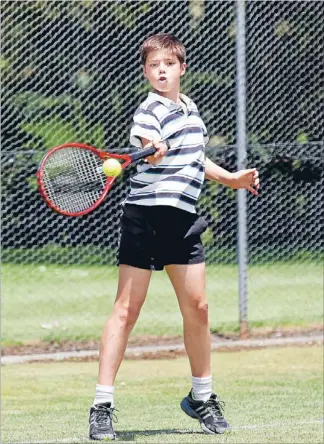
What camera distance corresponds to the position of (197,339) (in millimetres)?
5070

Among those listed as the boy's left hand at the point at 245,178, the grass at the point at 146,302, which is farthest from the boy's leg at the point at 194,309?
the grass at the point at 146,302

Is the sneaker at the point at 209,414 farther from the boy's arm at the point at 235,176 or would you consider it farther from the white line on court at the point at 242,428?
the boy's arm at the point at 235,176

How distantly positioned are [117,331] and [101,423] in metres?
0.39

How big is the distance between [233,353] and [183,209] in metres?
3.56

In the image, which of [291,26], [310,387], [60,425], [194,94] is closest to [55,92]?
[194,94]

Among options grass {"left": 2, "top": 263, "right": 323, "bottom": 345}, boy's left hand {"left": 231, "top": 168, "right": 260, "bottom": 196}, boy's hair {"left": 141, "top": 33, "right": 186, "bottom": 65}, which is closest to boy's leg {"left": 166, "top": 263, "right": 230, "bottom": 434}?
boy's left hand {"left": 231, "top": 168, "right": 260, "bottom": 196}

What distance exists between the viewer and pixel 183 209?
4934mm

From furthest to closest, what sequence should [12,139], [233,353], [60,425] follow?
[12,139] < [233,353] < [60,425]

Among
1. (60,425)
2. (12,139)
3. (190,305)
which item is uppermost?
(12,139)

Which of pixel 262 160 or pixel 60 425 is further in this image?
pixel 262 160

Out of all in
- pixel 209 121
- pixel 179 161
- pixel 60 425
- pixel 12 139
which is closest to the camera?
pixel 179 161

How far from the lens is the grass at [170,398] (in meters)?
5.09

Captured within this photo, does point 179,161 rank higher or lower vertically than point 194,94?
lower

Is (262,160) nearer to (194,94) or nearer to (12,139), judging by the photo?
(194,94)
